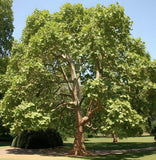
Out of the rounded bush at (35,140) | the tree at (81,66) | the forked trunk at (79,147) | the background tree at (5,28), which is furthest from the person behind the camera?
the background tree at (5,28)

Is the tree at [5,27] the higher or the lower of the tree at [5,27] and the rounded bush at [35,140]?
the higher

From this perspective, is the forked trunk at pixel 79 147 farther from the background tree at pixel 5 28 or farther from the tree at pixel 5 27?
the tree at pixel 5 27

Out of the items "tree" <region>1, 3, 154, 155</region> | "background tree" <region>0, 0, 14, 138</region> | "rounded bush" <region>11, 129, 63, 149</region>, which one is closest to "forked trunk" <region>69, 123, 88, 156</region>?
"tree" <region>1, 3, 154, 155</region>

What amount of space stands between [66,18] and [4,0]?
17.2 meters

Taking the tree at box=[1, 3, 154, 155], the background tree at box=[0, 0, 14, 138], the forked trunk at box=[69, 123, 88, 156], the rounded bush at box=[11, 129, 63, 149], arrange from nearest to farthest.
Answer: the tree at box=[1, 3, 154, 155] → the forked trunk at box=[69, 123, 88, 156] → the rounded bush at box=[11, 129, 63, 149] → the background tree at box=[0, 0, 14, 138]

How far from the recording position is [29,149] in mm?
22156

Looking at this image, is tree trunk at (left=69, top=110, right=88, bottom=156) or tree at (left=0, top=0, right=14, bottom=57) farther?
tree at (left=0, top=0, right=14, bottom=57)

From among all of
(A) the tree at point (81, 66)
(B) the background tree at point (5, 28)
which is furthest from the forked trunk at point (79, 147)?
(B) the background tree at point (5, 28)

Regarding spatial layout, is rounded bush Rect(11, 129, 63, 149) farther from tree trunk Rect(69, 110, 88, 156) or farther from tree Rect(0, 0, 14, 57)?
tree Rect(0, 0, 14, 57)

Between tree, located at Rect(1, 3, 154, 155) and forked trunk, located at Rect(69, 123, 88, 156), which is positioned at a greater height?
tree, located at Rect(1, 3, 154, 155)

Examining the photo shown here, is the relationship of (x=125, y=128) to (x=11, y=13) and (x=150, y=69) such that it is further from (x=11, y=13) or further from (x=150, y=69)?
(x=11, y=13)

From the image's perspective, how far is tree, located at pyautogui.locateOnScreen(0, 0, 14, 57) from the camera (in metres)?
30.5

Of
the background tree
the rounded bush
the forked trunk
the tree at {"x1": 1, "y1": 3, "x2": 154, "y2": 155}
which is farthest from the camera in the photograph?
the background tree

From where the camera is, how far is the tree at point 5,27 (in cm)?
3054
